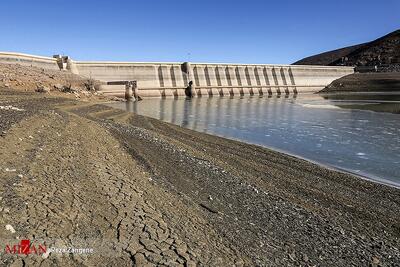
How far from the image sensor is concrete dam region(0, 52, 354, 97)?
259 feet

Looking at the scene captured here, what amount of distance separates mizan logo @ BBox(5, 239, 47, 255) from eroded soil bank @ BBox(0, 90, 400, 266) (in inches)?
4.0

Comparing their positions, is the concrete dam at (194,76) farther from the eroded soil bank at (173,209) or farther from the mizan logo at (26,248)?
the mizan logo at (26,248)

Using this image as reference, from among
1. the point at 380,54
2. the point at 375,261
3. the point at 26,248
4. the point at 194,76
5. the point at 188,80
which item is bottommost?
the point at 375,261

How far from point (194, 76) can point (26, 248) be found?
93.9m

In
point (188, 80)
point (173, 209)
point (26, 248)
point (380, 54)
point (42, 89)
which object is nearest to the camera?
point (26, 248)

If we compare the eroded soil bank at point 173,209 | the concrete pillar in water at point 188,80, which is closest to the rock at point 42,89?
the eroded soil bank at point 173,209

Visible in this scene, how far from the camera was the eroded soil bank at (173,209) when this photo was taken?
21.2ft

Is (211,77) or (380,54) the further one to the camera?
(380,54)

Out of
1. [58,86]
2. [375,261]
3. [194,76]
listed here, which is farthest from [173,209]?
[194,76]

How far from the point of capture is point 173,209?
865cm

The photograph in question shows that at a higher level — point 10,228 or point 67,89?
point 67,89

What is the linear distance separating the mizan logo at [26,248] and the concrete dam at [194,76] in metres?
67.1

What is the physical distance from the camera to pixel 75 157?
442 inches

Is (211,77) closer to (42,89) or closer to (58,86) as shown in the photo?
(58,86)
